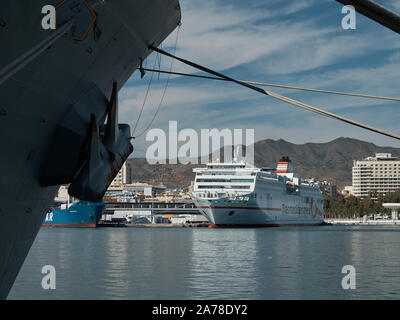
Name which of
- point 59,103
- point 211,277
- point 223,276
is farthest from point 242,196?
point 59,103

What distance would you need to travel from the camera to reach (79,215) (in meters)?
104

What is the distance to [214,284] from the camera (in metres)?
21.3

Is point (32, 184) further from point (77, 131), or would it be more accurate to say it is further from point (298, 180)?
point (298, 180)

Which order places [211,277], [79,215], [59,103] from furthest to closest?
[79,215], [211,277], [59,103]

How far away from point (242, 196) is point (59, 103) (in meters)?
78.7

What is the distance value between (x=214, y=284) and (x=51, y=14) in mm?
15996

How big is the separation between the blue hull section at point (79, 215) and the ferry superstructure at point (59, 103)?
3700 inches

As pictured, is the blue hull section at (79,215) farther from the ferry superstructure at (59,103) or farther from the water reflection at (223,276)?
the ferry superstructure at (59,103)

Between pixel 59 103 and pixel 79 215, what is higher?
pixel 59 103

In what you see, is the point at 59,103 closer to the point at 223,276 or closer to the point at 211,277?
the point at 211,277

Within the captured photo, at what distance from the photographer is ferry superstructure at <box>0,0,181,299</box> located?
22.5ft

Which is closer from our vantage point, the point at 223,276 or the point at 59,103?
the point at 59,103
